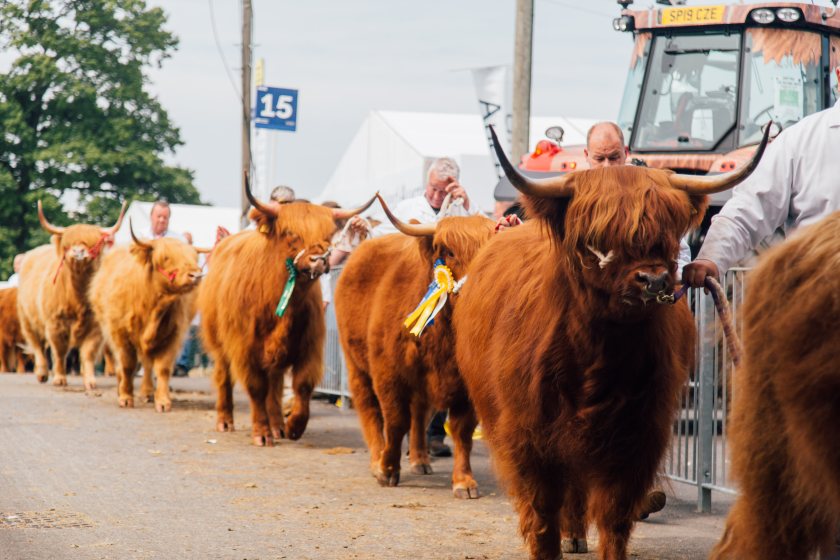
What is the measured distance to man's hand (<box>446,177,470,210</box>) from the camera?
8.14 metres

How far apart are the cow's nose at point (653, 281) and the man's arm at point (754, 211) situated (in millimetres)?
440

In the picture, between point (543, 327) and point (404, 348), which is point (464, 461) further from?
point (543, 327)

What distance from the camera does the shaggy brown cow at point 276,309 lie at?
29.7 feet

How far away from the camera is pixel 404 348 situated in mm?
7215

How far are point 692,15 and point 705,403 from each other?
5.70 m

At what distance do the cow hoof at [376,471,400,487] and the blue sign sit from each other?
14.0 m

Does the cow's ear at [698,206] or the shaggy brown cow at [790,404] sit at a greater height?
the cow's ear at [698,206]

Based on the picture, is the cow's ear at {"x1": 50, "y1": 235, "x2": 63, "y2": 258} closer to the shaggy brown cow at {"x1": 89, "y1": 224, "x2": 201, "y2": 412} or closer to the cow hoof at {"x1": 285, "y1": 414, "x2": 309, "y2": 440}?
the shaggy brown cow at {"x1": 89, "y1": 224, "x2": 201, "y2": 412}

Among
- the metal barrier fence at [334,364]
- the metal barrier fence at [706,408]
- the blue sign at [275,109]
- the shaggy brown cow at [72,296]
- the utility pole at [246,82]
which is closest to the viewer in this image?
the metal barrier fence at [706,408]

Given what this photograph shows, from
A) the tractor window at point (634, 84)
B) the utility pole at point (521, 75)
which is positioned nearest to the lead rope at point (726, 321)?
the tractor window at point (634, 84)

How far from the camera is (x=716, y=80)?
11.2 metres

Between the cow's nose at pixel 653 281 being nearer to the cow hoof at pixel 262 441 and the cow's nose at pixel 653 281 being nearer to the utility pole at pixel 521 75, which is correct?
the cow hoof at pixel 262 441

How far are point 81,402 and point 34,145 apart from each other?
27189 mm

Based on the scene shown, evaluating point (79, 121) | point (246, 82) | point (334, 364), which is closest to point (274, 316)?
point (334, 364)
